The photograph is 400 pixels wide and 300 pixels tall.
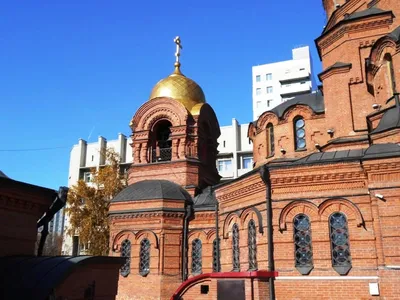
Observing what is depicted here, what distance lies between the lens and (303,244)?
448 inches

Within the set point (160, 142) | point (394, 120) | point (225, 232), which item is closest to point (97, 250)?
point (160, 142)

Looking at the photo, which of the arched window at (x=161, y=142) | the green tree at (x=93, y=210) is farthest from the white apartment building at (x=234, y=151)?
the arched window at (x=161, y=142)

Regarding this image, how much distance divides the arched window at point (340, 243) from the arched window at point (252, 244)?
2.40 m

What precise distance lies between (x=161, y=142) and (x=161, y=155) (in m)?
0.81

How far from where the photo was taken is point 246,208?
1322 cm

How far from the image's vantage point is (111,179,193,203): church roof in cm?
1703

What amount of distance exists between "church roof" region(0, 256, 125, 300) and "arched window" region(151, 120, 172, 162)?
12549mm

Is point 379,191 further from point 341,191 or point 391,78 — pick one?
point 391,78

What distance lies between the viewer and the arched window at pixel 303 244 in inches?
439

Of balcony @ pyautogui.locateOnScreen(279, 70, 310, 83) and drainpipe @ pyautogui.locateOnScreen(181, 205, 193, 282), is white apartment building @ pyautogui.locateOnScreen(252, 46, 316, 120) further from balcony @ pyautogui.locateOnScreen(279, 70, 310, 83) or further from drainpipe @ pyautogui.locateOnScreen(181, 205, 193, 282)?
drainpipe @ pyautogui.locateOnScreen(181, 205, 193, 282)

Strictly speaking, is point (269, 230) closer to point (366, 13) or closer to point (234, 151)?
point (366, 13)

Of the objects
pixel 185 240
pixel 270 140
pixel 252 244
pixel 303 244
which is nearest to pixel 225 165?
pixel 185 240

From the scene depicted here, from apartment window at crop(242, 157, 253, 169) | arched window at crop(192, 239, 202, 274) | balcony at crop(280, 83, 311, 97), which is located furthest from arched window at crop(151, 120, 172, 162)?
balcony at crop(280, 83, 311, 97)

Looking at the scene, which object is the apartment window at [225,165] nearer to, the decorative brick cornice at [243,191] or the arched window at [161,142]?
the arched window at [161,142]
